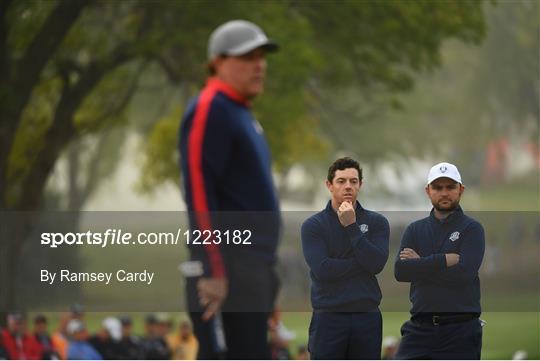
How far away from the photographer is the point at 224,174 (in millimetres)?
7523

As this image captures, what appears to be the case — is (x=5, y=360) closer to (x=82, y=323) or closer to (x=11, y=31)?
(x=82, y=323)

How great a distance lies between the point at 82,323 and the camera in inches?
742

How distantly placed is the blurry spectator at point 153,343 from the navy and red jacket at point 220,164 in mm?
12435

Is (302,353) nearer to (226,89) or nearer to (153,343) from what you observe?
(153,343)

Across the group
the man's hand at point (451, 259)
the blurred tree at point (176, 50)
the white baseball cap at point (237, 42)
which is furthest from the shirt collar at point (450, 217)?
the blurred tree at point (176, 50)

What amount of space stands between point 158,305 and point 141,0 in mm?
16595

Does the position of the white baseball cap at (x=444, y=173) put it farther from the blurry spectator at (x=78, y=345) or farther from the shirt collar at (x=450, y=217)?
the blurry spectator at (x=78, y=345)

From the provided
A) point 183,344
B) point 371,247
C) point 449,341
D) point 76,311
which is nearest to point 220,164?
point 371,247

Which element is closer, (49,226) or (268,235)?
(268,235)

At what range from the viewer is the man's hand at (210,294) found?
294 inches

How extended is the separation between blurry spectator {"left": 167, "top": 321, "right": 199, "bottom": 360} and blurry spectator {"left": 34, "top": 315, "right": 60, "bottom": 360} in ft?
5.27

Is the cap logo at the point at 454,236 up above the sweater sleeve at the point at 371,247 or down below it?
above

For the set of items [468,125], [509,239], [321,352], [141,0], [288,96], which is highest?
[468,125]

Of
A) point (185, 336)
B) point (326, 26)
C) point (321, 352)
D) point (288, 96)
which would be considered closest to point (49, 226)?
point (185, 336)
